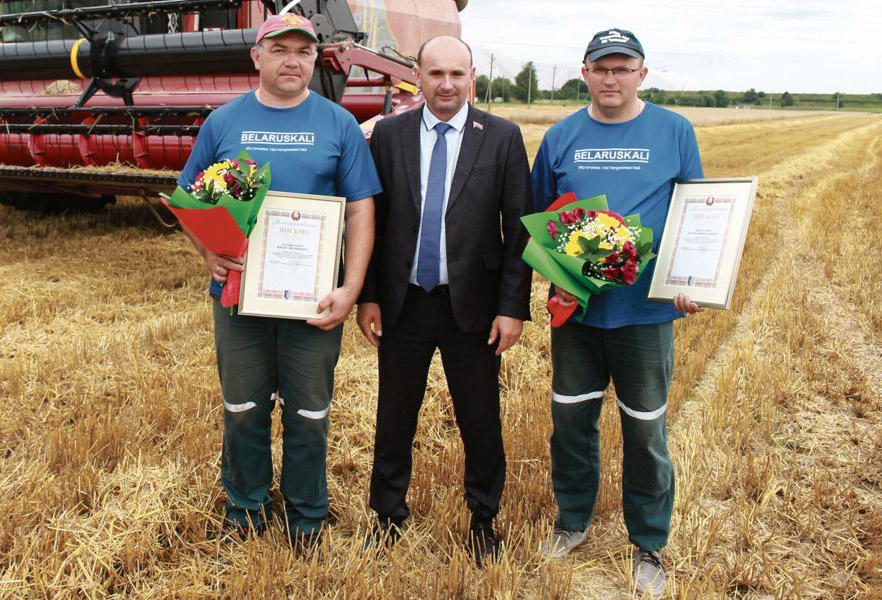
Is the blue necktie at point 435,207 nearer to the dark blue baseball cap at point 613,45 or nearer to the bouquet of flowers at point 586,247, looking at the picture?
the bouquet of flowers at point 586,247

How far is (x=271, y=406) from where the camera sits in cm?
277

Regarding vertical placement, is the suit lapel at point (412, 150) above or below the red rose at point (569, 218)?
above

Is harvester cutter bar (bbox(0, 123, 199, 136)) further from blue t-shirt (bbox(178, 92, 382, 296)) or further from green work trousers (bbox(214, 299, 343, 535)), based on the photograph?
green work trousers (bbox(214, 299, 343, 535))

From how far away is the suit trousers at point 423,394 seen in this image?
2.67 m

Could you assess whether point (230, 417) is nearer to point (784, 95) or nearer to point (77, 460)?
point (77, 460)

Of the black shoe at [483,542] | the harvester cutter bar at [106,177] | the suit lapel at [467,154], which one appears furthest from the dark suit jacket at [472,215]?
the harvester cutter bar at [106,177]

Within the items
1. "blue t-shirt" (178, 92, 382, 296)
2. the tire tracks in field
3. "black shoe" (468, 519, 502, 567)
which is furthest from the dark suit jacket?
the tire tracks in field

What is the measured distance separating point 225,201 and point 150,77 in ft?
15.7

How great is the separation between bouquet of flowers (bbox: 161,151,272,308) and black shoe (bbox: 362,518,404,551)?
113 centimetres

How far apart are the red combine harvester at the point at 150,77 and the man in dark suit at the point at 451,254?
2788mm

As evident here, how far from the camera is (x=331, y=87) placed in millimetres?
5367

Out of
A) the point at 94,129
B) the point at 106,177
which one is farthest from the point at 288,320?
the point at 94,129

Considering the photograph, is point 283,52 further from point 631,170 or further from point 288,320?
point 631,170

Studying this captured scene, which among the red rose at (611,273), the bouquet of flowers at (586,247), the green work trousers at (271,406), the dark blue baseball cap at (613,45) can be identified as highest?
the dark blue baseball cap at (613,45)
